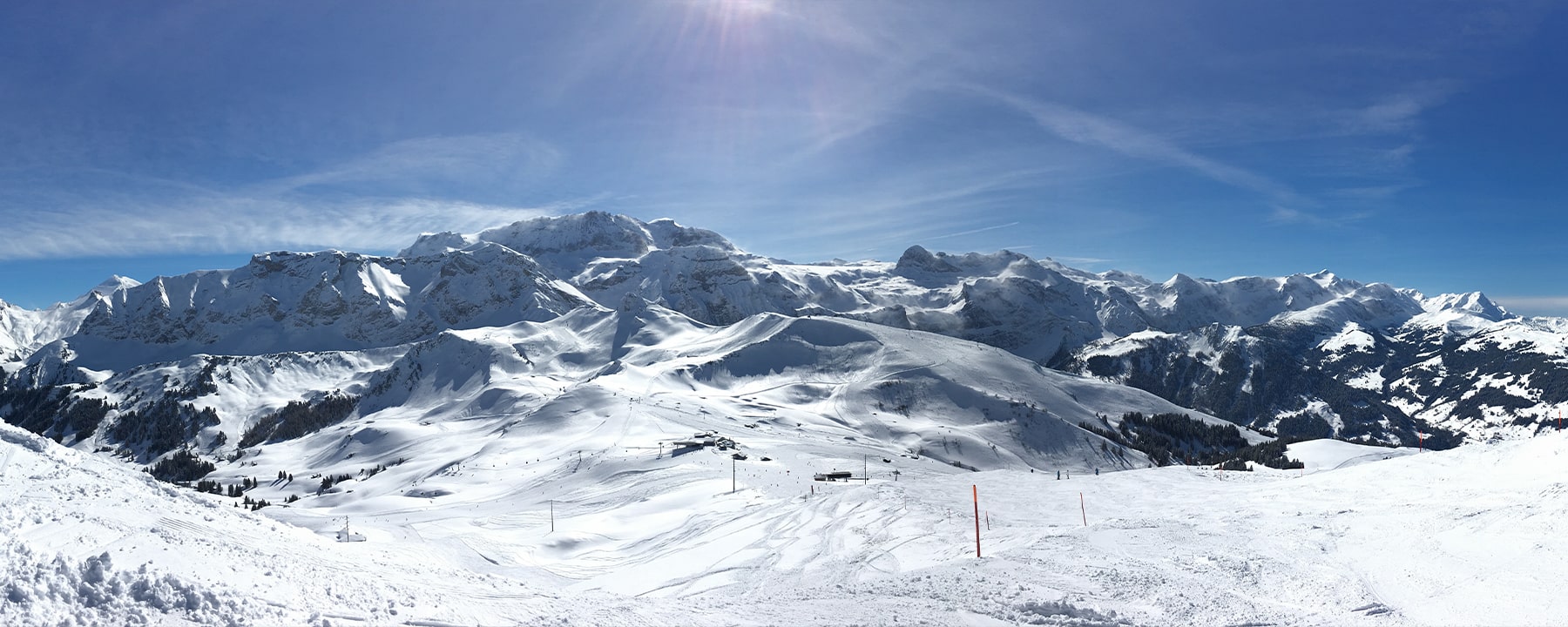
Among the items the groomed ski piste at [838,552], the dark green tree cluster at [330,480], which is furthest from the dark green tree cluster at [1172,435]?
the dark green tree cluster at [330,480]

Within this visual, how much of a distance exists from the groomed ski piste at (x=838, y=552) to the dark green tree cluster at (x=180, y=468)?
126 metres

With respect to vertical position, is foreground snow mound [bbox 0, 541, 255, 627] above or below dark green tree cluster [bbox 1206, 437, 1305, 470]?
above

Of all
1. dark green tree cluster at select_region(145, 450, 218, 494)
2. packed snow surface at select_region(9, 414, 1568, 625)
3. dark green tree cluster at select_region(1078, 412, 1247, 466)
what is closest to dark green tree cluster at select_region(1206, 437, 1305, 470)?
dark green tree cluster at select_region(1078, 412, 1247, 466)

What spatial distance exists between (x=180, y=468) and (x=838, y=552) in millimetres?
185556

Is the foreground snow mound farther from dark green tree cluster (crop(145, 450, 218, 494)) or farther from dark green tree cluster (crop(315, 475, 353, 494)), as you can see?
dark green tree cluster (crop(145, 450, 218, 494))

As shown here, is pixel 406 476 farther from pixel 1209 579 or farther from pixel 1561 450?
pixel 1561 450

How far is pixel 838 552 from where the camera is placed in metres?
31.8

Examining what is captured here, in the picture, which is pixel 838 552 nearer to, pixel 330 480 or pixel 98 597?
pixel 98 597

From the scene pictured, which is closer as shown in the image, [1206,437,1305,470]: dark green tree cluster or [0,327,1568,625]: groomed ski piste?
[0,327,1568,625]: groomed ski piste

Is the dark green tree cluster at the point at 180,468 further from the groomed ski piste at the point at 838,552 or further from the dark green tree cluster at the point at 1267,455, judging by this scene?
the dark green tree cluster at the point at 1267,455

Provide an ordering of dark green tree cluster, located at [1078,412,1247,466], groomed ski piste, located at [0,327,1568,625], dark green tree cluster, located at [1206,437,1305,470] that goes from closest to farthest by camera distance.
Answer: groomed ski piste, located at [0,327,1568,625]
dark green tree cluster, located at [1206,437,1305,470]
dark green tree cluster, located at [1078,412,1247,466]

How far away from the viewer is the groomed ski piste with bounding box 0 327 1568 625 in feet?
61.2

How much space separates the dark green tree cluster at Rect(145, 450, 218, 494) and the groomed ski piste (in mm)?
126402

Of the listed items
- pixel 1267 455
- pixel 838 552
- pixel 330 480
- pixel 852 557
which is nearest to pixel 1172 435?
pixel 1267 455
